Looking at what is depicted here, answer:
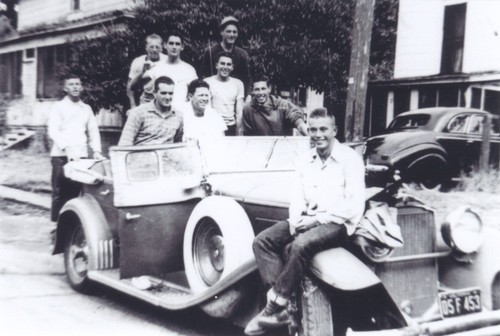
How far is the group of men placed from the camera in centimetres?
341

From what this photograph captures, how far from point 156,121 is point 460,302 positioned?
2.80 meters

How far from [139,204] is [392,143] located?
570 cm

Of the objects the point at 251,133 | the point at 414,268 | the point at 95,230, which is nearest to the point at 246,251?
the point at 414,268

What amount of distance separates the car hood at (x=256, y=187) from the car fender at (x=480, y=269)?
3.98 ft

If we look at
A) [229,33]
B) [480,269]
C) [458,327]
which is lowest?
[458,327]

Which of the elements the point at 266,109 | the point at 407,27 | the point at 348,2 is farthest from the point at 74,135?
the point at 407,27

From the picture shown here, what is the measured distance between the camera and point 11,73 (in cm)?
1991

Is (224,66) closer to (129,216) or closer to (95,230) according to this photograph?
(95,230)

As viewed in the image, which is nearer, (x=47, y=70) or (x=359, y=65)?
(x=359, y=65)

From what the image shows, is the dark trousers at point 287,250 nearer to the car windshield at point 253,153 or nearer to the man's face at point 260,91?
the car windshield at point 253,153

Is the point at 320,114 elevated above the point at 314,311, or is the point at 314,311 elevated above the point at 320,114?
the point at 320,114

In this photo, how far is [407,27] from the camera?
1344cm

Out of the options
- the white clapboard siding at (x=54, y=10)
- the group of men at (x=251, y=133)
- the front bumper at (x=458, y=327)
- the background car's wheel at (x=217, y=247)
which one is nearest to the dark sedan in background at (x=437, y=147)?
Answer: the group of men at (x=251, y=133)

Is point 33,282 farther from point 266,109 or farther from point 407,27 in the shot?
point 407,27
